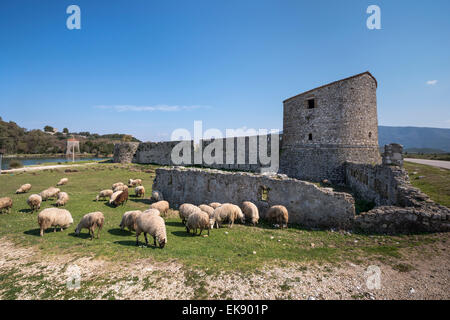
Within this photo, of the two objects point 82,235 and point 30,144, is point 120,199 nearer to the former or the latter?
point 82,235

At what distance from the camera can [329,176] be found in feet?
66.8

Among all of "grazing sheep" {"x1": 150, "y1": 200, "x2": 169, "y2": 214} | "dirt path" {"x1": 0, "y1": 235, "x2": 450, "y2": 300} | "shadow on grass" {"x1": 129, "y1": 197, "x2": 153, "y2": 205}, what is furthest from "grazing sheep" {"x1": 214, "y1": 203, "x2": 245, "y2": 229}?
"shadow on grass" {"x1": 129, "y1": 197, "x2": 153, "y2": 205}

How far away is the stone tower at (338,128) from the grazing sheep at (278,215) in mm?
12813

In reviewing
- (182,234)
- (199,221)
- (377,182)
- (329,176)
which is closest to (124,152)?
(329,176)

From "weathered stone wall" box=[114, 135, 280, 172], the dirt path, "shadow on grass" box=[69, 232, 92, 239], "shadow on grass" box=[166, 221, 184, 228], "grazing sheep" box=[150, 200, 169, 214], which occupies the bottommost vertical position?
"shadow on grass" box=[166, 221, 184, 228]

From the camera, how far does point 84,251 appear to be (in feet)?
21.8

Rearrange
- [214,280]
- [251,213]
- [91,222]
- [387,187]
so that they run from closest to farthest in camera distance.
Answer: [214,280], [91,222], [251,213], [387,187]

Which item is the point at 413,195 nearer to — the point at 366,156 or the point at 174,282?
the point at 174,282

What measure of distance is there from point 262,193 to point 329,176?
11.3 m

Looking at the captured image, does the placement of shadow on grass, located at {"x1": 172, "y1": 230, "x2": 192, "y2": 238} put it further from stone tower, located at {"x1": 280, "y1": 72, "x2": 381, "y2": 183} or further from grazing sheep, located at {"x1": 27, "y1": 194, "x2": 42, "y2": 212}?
stone tower, located at {"x1": 280, "y1": 72, "x2": 381, "y2": 183}

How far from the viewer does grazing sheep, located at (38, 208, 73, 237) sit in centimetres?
826

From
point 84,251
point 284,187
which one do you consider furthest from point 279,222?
point 84,251

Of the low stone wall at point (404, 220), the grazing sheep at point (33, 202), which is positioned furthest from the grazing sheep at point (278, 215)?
the grazing sheep at point (33, 202)
